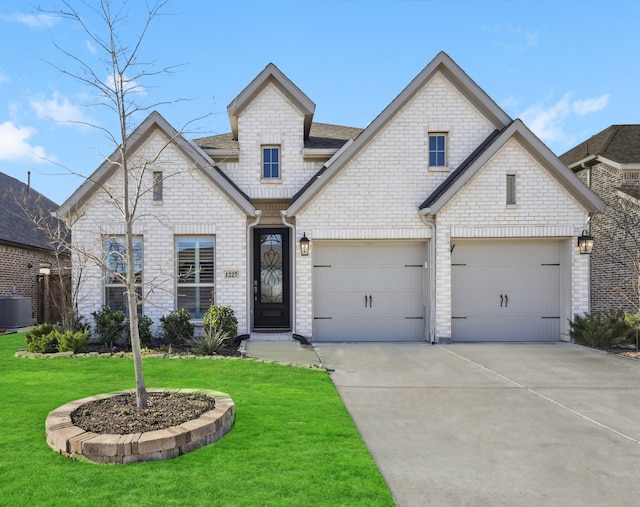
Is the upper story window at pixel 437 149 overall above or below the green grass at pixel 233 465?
above

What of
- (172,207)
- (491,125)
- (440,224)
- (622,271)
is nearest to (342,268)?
(440,224)

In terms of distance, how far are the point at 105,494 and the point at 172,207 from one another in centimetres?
838

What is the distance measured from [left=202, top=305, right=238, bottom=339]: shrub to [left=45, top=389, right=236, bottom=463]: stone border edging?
18.4 ft

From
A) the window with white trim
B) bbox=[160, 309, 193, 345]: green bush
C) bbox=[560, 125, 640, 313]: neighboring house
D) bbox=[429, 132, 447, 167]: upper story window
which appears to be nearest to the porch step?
bbox=[160, 309, 193, 345]: green bush

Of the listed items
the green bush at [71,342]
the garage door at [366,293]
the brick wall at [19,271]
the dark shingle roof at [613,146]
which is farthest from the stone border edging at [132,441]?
the dark shingle roof at [613,146]

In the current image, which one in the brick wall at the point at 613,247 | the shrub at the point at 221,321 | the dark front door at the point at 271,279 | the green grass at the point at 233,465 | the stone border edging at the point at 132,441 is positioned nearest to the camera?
the green grass at the point at 233,465

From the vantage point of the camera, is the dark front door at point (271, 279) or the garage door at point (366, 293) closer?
the garage door at point (366, 293)

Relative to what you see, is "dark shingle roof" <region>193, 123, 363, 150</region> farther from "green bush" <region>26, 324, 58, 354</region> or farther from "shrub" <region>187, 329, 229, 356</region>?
"green bush" <region>26, 324, 58, 354</region>

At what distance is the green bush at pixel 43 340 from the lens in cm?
895

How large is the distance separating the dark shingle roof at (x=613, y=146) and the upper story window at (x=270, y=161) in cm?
1226

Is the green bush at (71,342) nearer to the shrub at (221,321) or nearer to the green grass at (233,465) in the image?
the shrub at (221,321)

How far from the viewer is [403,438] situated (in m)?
4.58

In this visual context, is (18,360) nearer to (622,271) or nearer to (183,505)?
(183,505)

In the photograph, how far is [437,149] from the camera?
11.4 m
